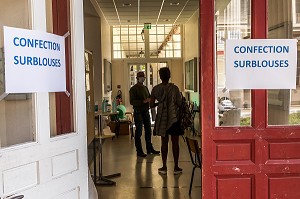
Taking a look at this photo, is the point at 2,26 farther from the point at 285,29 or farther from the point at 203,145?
the point at 285,29

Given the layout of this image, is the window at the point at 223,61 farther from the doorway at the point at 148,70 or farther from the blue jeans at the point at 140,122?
the doorway at the point at 148,70

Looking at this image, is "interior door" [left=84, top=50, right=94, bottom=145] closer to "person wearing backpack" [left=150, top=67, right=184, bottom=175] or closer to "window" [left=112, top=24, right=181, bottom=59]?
"person wearing backpack" [left=150, top=67, right=184, bottom=175]

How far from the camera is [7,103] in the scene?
6.56 ft

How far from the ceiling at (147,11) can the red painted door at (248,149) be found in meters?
5.78

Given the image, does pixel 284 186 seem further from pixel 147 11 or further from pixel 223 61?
pixel 147 11

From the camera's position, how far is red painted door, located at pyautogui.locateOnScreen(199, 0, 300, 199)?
2693 millimetres

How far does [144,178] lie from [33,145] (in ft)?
10.5

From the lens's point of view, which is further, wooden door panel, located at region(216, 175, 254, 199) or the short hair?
the short hair

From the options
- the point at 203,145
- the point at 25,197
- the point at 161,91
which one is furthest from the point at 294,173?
the point at 161,91

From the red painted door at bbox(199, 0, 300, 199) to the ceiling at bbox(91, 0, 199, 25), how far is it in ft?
19.0

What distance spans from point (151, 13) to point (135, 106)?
4091 mm

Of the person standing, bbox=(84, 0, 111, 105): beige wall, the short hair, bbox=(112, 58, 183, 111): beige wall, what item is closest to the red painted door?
the short hair

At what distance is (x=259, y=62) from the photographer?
269 cm

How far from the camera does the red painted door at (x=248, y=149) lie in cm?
269
